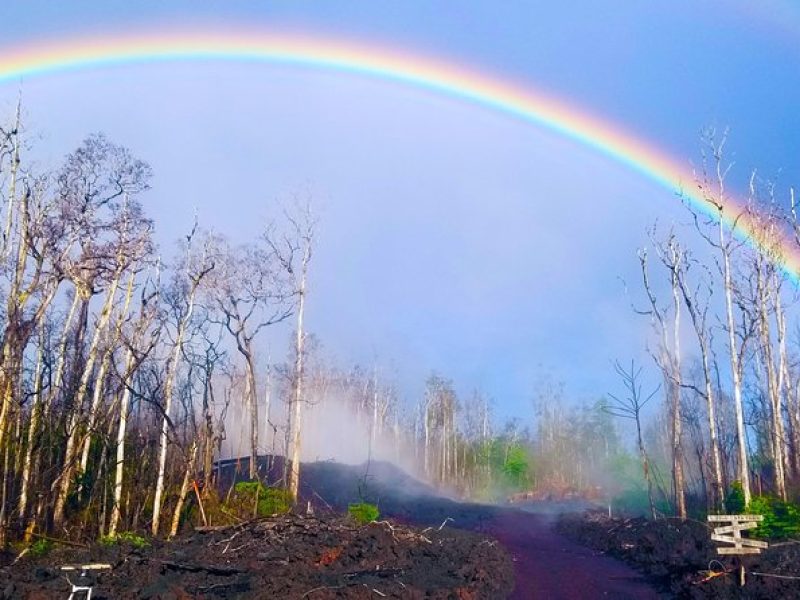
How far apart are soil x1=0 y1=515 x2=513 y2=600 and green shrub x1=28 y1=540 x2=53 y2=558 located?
0.49 metres

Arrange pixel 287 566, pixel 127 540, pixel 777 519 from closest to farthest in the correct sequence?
pixel 287 566 < pixel 127 540 < pixel 777 519

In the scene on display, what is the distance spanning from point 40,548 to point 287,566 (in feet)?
24.4

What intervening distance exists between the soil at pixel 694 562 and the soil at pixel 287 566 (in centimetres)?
335

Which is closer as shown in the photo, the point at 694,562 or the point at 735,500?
the point at 694,562

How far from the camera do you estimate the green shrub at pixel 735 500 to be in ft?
70.1

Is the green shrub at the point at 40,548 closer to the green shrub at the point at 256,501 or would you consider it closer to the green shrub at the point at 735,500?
the green shrub at the point at 256,501

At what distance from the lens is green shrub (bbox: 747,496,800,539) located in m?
17.6

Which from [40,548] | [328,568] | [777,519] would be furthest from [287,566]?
[777,519]

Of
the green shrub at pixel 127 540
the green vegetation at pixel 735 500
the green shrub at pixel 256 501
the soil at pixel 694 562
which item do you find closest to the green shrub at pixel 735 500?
the green vegetation at pixel 735 500

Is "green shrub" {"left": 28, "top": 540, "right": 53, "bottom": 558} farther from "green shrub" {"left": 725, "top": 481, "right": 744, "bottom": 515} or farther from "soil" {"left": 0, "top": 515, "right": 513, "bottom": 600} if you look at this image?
"green shrub" {"left": 725, "top": 481, "right": 744, "bottom": 515}

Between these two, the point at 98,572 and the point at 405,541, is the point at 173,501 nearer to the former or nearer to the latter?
the point at 405,541

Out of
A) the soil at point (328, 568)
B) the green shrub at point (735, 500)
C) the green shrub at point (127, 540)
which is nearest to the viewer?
the soil at point (328, 568)

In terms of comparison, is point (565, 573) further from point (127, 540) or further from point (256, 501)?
point (127, 540)

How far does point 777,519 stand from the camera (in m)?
18.6
